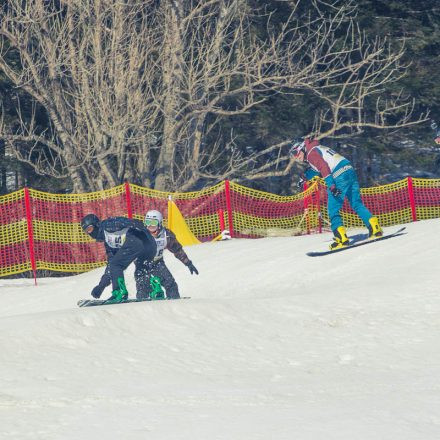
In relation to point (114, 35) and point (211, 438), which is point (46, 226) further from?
point (211, 438)

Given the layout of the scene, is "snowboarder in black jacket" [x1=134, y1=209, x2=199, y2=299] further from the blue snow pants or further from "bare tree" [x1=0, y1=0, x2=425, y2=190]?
"bare tree" [x1=0, y1=0, x2=425, y2=190]

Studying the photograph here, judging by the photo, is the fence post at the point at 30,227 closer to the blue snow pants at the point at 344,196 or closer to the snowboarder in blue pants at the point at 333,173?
the snowboarder in blue pants at the point at 333,173

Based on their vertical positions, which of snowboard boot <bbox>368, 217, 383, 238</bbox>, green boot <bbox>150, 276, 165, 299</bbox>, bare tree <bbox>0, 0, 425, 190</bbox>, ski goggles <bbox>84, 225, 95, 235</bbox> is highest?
bare tree <bbox>0, 0, 425, 190</bbox>

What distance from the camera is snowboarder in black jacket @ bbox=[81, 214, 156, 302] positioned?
14.2 metres

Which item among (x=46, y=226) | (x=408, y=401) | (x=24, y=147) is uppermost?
(x=24, y=147)

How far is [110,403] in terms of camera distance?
364 inches

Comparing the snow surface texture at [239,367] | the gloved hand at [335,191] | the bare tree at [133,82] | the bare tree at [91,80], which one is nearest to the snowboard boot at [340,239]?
the gloved hand at [335,191]

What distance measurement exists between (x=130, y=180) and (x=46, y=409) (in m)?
18.3

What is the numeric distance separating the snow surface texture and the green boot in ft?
5.32

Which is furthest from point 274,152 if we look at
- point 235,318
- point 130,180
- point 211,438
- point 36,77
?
point 211,438

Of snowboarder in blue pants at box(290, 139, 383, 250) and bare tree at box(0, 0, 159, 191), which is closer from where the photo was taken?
snowboarder in blue pants at box(290, 139, 383, 250)

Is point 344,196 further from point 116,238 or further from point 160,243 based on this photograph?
point 116,238

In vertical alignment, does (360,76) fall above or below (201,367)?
above

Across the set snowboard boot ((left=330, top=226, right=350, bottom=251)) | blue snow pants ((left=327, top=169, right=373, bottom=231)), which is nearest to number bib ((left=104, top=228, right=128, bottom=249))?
blue snow pants ((left=327, top=169, right=373, bottom=231))
